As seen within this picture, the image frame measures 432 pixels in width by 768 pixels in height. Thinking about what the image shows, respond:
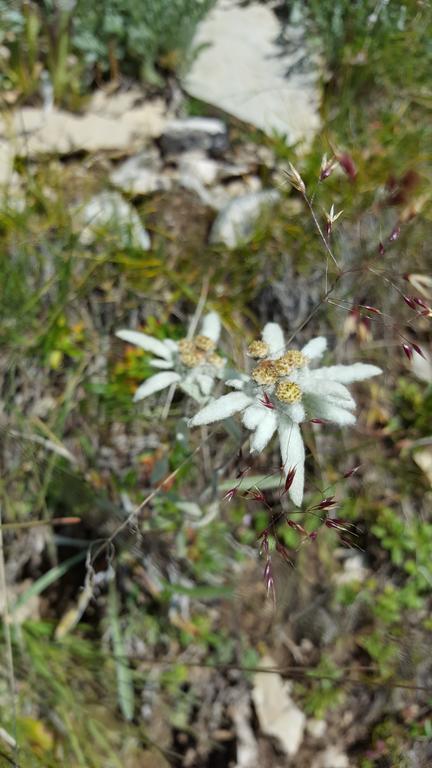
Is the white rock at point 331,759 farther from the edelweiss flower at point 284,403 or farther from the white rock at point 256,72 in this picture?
the white rock at point 256,72

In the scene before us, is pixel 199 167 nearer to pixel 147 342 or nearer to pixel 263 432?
pixel 147 342

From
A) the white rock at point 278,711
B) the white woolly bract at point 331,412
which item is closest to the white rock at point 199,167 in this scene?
the white woolly bract at point 331,412

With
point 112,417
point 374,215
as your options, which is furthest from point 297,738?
point 374,215

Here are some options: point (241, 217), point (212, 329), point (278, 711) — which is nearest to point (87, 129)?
point (241, 217)

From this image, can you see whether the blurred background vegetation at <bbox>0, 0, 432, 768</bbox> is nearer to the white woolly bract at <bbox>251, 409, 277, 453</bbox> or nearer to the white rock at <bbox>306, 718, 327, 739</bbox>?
the white rock at <bbox>306, 718, 327, 739</bbox>

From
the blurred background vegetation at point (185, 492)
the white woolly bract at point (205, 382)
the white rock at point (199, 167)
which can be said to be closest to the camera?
A: the white woolly bract at point (205, 382)

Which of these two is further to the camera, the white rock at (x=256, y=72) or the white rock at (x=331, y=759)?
the white rock at (x=256, y=72)

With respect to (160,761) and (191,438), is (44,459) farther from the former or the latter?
(160,761)
